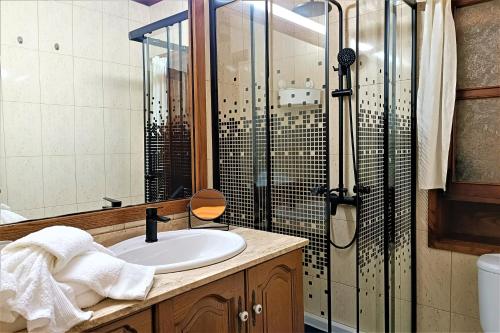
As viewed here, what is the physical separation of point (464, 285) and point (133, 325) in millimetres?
1879

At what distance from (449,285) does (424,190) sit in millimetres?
556

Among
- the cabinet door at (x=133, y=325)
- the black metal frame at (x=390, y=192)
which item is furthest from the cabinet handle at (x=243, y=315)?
the black metal frame at (x=390, y=192)

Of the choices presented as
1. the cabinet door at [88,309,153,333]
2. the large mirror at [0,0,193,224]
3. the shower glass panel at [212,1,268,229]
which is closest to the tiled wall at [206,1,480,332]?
the shower glass panel at [212,1,268,229]

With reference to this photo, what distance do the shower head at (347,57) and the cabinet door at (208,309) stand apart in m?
1.37

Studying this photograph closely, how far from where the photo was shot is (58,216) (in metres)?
1.33

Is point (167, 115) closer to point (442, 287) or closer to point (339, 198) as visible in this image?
point (339, 198)

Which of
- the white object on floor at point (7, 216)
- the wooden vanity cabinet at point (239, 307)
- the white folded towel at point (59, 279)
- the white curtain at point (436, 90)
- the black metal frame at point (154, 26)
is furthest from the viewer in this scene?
the white curtain at point (436, 90)

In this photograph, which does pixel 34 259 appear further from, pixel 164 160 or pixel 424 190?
pixel 424 190

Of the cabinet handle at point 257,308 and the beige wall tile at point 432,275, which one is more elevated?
the cabinet handle at point 257,308

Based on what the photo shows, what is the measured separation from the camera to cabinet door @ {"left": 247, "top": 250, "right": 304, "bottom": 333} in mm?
1296

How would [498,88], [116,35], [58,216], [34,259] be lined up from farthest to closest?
[498,88] < [116,35] < [58,216] < [34,259]

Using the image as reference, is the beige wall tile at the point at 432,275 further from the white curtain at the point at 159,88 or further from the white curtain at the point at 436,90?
the white curtain at the point at 159,88

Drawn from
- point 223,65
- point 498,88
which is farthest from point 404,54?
point 223,65

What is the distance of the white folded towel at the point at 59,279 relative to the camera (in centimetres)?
79
